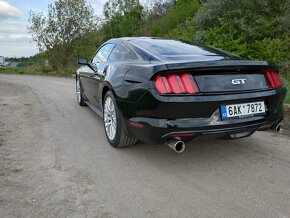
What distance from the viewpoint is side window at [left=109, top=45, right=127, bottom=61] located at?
3256mm

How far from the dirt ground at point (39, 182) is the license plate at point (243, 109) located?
Answer: 1.38 m

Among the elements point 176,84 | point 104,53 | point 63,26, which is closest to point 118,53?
point 104,53

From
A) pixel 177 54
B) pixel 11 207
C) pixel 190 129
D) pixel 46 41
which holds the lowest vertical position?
pixel 11 207

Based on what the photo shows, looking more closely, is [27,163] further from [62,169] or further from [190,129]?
[190,129]

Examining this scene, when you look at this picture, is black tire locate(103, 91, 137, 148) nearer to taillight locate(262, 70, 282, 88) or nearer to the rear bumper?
the rear bumper

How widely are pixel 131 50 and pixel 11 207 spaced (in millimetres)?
2127

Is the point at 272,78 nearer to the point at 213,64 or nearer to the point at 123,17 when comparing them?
the point at 213,64

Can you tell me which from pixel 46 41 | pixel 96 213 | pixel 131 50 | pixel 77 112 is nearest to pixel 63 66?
pixel 46 41

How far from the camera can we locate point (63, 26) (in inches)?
790

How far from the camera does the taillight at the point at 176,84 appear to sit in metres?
2.20

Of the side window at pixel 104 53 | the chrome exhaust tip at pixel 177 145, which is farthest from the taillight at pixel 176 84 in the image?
the side window at pixel 104 53

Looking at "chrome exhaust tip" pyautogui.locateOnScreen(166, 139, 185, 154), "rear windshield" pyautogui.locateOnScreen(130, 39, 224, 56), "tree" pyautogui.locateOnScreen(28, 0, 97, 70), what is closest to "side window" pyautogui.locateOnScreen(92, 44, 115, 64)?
"rear windshield" pyautogui.locateOnScreen(130, 39, 224, 56)

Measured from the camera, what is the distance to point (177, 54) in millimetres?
2830

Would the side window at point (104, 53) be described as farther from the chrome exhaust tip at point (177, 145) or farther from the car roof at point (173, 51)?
the chrome exhaust tip at point (177, 145)
